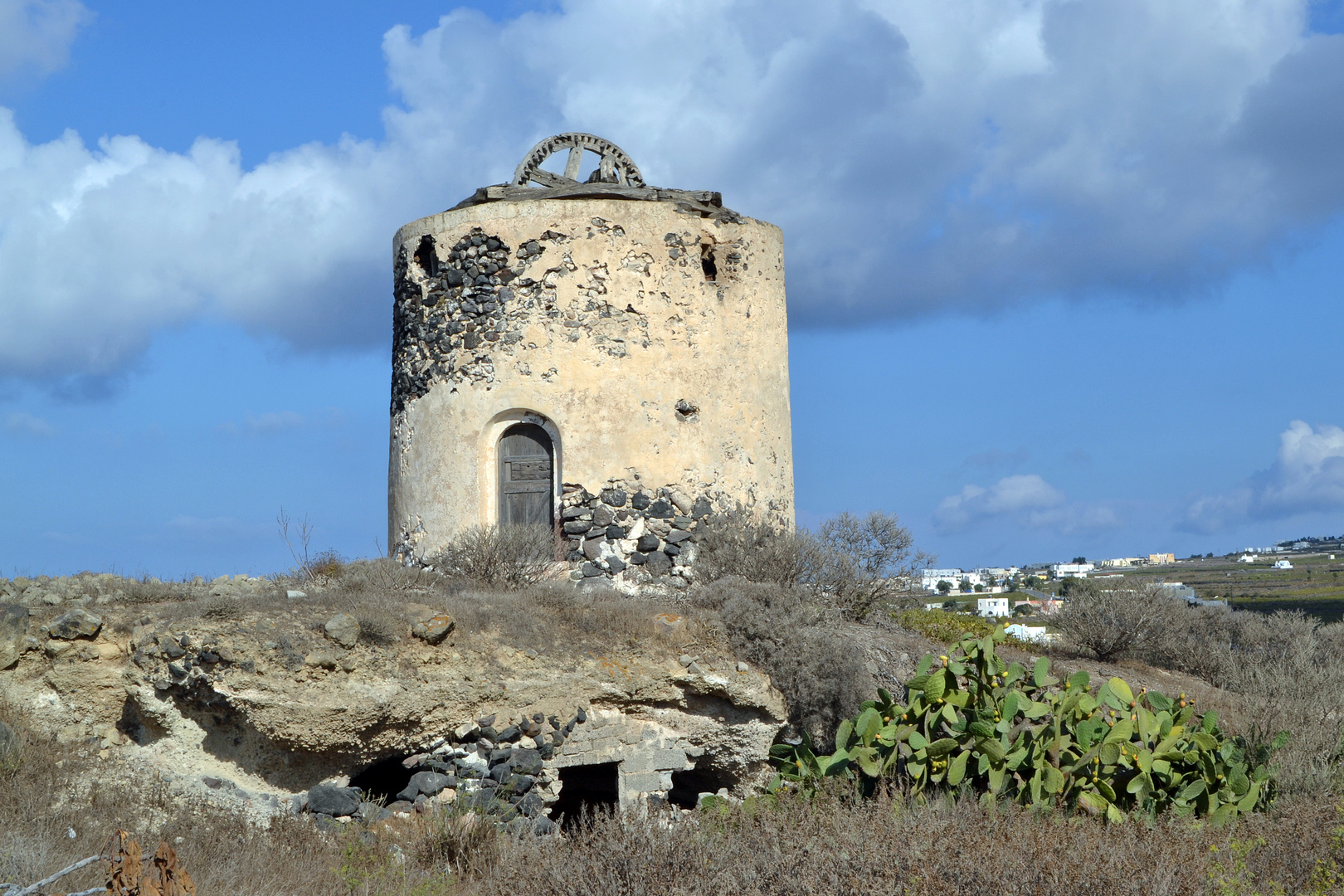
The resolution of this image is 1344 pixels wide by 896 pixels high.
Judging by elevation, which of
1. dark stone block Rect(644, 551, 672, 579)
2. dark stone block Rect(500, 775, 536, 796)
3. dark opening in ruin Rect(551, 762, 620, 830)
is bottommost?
dark opening in ruin Rect(551, 762, 620, 830)

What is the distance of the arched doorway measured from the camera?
1255cm

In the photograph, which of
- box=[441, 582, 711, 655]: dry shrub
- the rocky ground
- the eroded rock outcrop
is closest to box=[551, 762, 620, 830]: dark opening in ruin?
the rocky ground

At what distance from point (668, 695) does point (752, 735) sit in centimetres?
87

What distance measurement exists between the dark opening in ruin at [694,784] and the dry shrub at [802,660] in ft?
2.84

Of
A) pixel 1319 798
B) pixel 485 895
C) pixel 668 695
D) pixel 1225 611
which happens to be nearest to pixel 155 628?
pixel 485 895

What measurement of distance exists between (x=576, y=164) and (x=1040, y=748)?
9.55 meters

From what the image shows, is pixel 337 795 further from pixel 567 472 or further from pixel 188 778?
pixel 567 472

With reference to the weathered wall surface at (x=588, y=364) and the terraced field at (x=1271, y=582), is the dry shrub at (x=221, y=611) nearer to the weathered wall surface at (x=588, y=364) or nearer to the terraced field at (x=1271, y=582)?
the weathered wall surface at (x=588, y=364)

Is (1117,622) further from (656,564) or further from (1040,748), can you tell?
(1040,748)

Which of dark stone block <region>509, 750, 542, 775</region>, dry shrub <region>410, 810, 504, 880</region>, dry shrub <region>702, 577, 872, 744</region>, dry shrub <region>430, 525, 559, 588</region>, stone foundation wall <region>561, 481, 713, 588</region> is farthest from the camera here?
stone foundation wall <region>561, 481, 713, 588</region>

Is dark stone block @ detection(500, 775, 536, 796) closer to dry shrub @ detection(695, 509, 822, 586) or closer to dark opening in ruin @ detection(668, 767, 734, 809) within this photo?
dark opening in ruin @ detection(668, 767, 734, 809)

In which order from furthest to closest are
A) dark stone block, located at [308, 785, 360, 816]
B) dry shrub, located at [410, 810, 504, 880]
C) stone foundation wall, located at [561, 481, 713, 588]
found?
stone foundation wall, located at [561, 481, 713, 588] → dark stone block, located at [308, 785, 360, 816] → dry shrub, located at [410, 810, 504, 880]

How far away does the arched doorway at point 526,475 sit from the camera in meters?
12.5

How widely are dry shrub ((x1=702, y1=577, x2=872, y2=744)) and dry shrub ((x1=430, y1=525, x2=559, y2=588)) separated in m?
2.41
